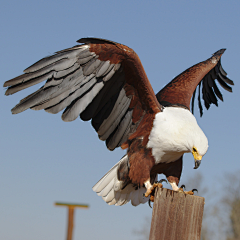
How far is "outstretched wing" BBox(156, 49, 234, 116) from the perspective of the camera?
4363mm

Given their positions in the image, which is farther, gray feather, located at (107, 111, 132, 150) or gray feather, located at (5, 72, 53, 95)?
gray feather, located at (107, 111, 132, 150)

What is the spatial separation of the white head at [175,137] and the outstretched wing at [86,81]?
17 centimetres

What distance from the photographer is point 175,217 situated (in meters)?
2.50

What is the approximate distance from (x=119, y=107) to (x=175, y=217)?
5.06ft

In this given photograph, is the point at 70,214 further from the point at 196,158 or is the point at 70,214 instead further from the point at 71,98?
the point at 196,158

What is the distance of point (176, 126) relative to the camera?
11.4ft

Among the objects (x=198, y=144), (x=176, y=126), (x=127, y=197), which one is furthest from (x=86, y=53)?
(x=127, y=197)

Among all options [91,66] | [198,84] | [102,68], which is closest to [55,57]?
[91,66]

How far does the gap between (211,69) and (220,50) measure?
2.17 feet

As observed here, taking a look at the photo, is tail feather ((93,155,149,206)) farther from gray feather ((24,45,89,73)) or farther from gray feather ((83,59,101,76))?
gray feather ((24,45,89,73))

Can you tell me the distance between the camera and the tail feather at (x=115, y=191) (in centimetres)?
414

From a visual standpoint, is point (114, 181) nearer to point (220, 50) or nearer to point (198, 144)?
point (198, 144)

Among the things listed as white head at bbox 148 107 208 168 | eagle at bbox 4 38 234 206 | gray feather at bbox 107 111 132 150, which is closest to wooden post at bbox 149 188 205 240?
eagle at bbox 4 38 234 206

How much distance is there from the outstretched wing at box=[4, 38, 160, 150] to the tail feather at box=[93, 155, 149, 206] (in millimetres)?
920
